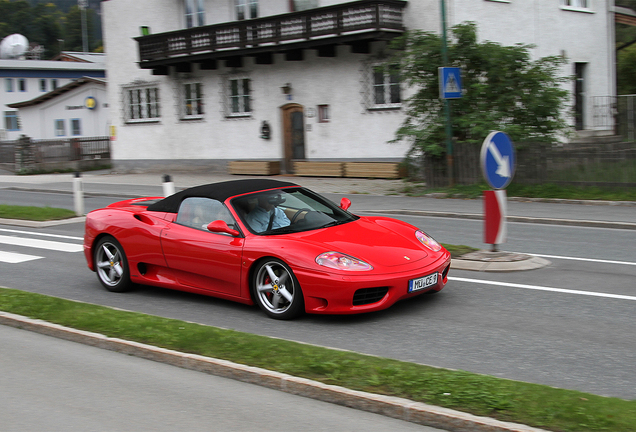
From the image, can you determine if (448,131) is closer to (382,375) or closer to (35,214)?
(35,214)

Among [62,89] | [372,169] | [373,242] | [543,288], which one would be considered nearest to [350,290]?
[373,242]

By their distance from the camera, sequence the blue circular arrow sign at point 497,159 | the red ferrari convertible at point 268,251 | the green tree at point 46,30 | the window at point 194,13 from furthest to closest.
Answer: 1. the green tree at point 46,30
2. the window at point 194,13
3. the blue circular arrow sign at point 497,159
4. the red ferrari convertible at point 268,251

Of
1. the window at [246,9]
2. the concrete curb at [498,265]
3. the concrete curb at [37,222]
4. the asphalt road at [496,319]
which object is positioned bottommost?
the asphalt road at [496,319]

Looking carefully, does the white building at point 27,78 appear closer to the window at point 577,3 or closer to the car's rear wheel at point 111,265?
the window at point 577,3

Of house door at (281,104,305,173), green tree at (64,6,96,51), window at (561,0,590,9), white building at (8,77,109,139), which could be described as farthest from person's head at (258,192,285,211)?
green tree at (64,6,96,51)

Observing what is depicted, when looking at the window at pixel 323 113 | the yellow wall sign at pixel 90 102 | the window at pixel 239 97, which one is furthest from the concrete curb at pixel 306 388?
the yellow wall sign at pixel 90 102

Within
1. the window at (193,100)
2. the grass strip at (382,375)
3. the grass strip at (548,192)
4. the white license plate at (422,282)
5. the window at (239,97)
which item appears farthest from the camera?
the window at (193,100)

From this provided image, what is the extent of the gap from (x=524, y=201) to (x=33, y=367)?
41.5ft

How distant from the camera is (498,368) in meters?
5.17

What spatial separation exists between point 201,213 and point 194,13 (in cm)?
2473

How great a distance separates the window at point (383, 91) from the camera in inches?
938

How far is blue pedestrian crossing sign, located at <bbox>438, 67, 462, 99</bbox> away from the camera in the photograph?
17.0 meters

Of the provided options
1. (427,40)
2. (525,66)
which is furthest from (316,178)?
(525,66)

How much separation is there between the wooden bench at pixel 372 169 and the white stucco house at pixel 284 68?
0.66 m
